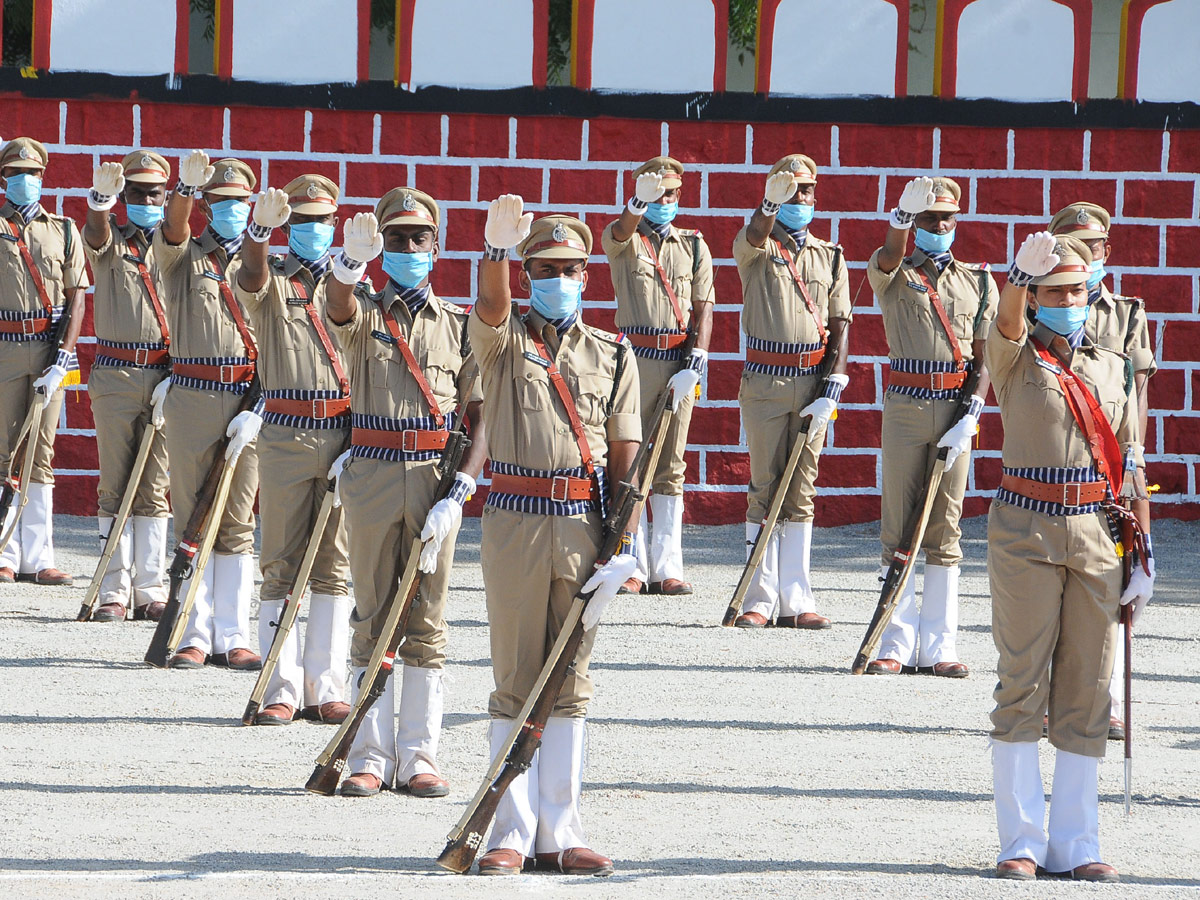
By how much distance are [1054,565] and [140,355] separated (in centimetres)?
555

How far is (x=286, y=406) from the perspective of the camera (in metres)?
8.04

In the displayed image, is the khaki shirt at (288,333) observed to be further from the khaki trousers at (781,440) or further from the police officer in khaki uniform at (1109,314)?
the police officer in khaki uniform at (1109,314)

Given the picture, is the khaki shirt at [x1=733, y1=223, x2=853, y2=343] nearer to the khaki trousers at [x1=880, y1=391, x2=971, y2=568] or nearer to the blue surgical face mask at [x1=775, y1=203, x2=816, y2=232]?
the blue surgical face mask at [x1=775, y1=203, x2=816, y2=232]

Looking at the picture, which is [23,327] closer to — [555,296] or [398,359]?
[398,359]

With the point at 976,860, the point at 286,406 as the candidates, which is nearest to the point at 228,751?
the point at 286,406

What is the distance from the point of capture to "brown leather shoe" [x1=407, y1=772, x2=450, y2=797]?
695cm

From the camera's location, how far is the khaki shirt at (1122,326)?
8.37 meters

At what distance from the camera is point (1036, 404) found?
6305mm

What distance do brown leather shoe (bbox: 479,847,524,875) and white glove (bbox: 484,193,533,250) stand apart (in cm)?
189

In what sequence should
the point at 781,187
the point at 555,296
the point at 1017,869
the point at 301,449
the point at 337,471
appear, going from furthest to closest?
1. the point at 781,187
2. the point at 301,449
3. the point at 337,471
4. the point at 555,296
5. the point at 1017,869

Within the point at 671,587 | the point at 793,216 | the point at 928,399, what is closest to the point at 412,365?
the point at 928,399

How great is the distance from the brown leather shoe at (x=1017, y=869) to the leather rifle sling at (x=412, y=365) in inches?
102

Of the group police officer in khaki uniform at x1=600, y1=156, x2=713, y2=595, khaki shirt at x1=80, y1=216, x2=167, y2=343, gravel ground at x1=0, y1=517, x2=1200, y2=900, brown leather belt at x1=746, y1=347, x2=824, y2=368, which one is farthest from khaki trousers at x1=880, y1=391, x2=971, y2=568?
khaki shirt at x1=80, y1=216, x2=167, y2=343

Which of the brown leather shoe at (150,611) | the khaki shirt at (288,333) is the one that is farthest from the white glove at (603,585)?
the brown leather shoe at (150,611)
